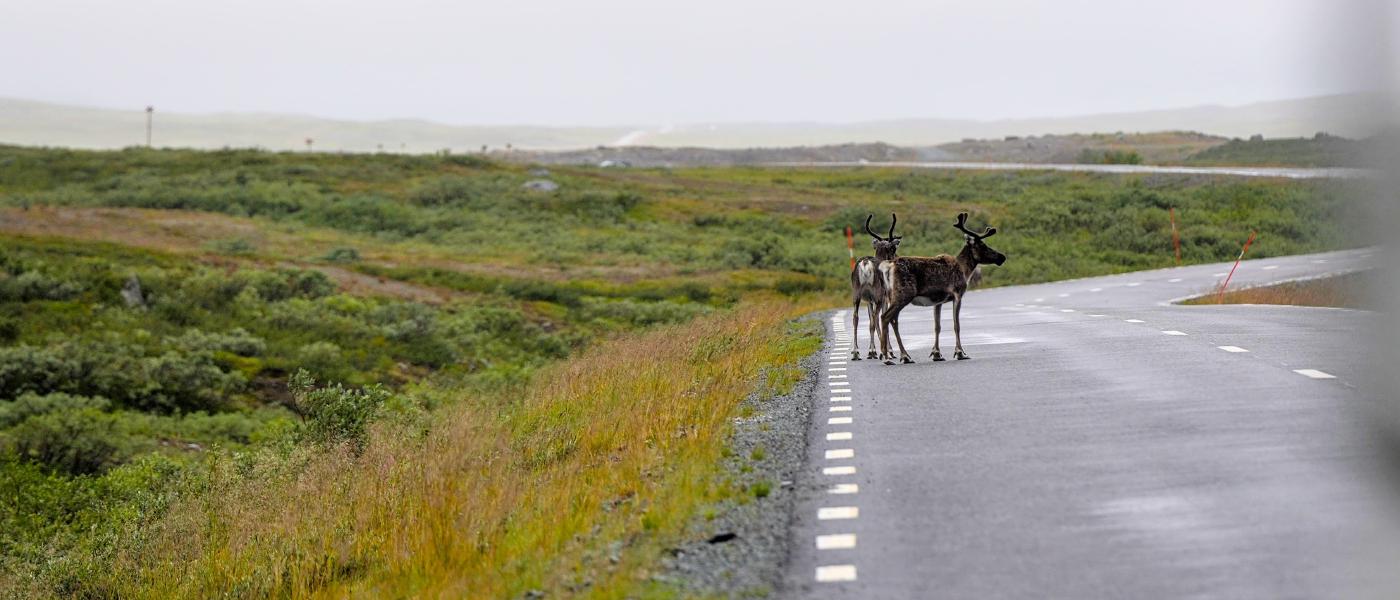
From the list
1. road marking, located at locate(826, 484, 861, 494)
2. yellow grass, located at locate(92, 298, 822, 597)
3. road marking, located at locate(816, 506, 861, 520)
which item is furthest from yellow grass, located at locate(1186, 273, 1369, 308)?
road marking, located at locate(816, 506, 861, 520)

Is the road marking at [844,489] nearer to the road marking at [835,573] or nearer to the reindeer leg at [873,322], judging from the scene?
the road marking at [835,573]

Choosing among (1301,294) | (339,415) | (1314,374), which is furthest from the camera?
(1301,294)

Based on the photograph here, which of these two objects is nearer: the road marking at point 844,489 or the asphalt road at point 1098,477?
the asphalt road at point 1098,477

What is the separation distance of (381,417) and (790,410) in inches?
381

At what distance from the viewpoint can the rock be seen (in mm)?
39284

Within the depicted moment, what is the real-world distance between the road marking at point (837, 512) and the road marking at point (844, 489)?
19.1 inches

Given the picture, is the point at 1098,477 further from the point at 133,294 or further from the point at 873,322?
the point at 133,294

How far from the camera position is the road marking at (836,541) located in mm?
7961

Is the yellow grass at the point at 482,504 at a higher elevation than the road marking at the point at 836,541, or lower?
lower

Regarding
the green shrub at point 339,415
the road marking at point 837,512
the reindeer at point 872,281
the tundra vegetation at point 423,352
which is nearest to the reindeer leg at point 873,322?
the reindeer at point 872,281

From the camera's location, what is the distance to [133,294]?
4012 centimetres

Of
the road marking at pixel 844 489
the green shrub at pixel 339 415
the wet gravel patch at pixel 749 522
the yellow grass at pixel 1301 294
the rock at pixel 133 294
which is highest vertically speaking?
the yellow grass at pixel 1301 294

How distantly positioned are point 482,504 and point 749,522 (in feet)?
9.49

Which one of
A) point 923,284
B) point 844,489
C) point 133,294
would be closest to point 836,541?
point 844,489
